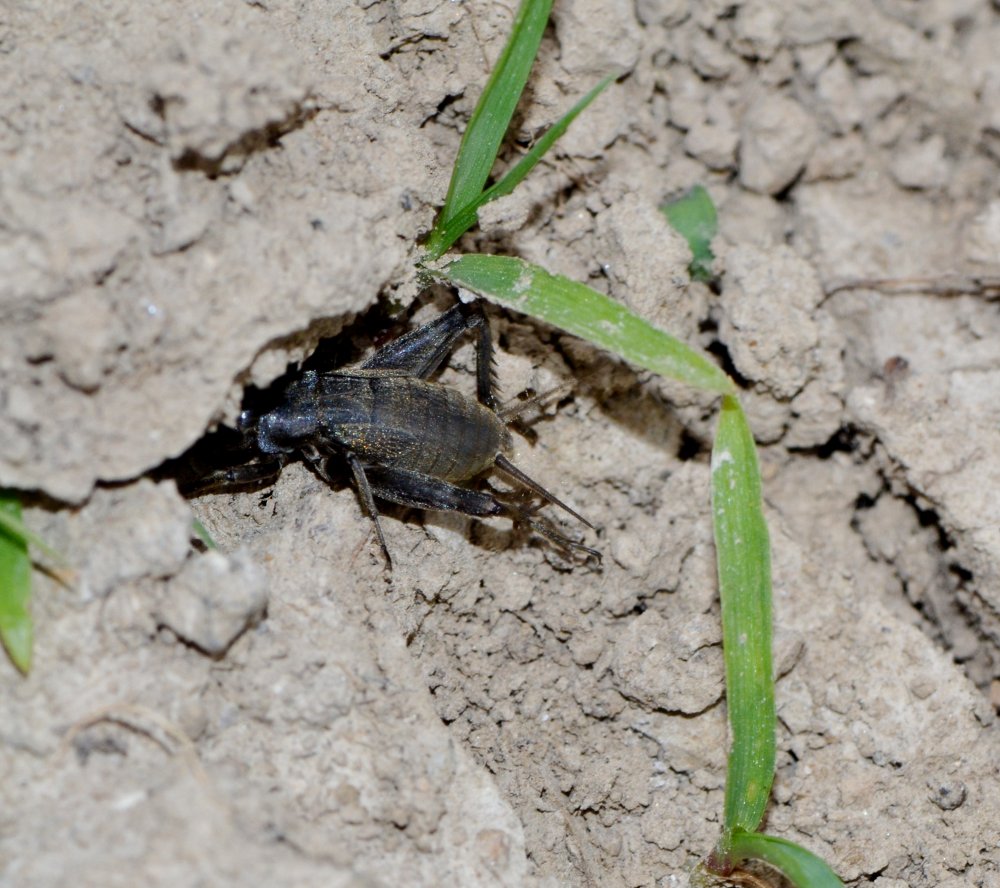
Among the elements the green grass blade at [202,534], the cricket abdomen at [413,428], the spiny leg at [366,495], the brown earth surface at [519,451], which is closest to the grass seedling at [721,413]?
the brown earth surface at [519,451]

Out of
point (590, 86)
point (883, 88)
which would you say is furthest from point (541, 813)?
point (883, 88)

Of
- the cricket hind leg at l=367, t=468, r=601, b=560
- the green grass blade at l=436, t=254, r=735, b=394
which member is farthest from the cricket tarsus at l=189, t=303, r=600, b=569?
the green grass blade at l=436, t=254, r=735, b=394

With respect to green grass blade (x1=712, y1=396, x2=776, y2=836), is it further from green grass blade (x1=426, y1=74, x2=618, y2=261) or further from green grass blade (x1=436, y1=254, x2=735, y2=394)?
green grass blade (x1=426, y1=74, x2=618, y2=261)

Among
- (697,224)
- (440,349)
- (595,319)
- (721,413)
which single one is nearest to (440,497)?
(440,349)

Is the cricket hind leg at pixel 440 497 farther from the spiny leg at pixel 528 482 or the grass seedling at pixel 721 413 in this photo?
the grass seedling at pixel 721 413

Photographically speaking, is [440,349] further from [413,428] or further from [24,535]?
[24,535]
